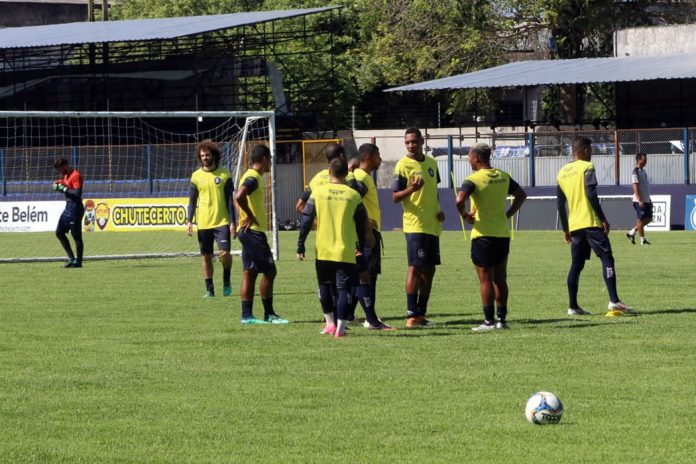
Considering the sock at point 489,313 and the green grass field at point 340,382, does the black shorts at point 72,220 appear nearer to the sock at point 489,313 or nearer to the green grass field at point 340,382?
the green grass field at point 340,382

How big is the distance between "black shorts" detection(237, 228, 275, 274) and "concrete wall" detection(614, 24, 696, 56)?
3712cm

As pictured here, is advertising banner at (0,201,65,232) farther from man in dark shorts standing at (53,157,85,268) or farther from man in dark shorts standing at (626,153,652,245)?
man in dark shorts standing at (626,153,652,245)

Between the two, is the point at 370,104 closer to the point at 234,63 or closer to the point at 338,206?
the point at 234,63

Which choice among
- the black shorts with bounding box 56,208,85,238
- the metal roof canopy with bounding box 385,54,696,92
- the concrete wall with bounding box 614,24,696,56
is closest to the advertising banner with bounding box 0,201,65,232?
the metal roof canopy with bounding box 385,54,696,92

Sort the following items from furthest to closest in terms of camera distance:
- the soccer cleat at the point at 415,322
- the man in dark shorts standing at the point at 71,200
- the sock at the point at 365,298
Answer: the man in dark shorts standing at the point at 71,200
the soccer cleat at the point at 415,322
the sock at the point at 365,298

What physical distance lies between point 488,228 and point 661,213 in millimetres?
23613

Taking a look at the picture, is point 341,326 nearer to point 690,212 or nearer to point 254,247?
point 254,247

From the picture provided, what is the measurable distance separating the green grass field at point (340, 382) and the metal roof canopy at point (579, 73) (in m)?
24.7

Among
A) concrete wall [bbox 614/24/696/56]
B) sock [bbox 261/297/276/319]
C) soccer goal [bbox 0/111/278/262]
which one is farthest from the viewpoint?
concrete wall [bbox 614/24/696/56]

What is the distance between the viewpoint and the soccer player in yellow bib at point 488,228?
1385 cm

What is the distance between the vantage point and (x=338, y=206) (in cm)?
1323

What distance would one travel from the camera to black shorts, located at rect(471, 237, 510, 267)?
13852 millimetres

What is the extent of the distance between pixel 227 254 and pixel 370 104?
49101 millimetres

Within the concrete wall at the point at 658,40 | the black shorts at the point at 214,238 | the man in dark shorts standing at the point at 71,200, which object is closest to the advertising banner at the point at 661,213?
the concrete wall at the point at 658,40
